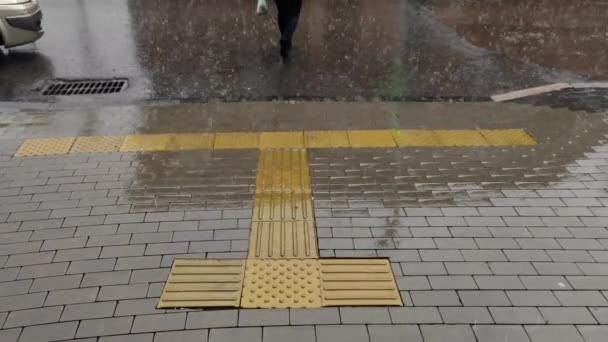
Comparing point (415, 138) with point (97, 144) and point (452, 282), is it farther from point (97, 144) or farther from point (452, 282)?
point (97, 144)

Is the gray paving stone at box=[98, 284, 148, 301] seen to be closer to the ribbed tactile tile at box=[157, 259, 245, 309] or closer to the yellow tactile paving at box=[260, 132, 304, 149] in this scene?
the ribbed tactile tile at box=[157, 259, 245, 309]

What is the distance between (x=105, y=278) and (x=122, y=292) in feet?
0.66

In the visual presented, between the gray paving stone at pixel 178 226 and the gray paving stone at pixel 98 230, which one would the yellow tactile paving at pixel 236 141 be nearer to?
the gray paving stone at pixel 178 226

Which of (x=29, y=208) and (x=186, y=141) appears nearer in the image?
(x=29, y=208)

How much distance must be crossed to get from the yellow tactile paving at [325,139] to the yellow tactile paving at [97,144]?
1887 millimetres

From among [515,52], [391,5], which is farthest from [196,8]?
[515,52]

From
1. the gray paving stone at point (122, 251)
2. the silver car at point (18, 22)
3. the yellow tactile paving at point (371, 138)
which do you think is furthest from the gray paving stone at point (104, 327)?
the silver car at point (18, 22)

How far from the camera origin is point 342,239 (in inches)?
147

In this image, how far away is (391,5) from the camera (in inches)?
488

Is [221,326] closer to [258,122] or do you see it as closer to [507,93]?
[258,122]

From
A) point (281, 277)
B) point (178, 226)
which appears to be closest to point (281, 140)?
point (178, 226)

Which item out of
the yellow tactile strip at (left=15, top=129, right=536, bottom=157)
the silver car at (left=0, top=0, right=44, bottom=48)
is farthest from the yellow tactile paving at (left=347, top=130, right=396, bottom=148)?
the silver car at (left=0, top=0, right=44, bottom=48)

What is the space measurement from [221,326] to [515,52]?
766 centimetres

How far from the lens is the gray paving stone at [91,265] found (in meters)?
3.40
